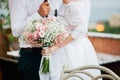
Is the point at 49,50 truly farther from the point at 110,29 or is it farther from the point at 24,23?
the point at 110,29

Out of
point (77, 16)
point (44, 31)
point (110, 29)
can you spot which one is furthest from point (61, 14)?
point (110, 29)

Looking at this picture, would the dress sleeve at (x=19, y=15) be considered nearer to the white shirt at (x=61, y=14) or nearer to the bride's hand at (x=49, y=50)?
the white shirt at (x=61, y=14)

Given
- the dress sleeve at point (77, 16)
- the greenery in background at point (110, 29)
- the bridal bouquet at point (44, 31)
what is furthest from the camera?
the greenery in background at point (110, 29)

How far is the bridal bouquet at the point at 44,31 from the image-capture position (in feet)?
6.66

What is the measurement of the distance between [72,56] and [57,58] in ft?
0.36

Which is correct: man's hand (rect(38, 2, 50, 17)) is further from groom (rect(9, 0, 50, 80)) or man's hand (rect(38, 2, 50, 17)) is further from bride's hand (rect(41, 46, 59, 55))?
bride's hand (rect(41, 46, 59, 55))

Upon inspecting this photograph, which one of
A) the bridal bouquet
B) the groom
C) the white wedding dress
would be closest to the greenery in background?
the white wedding dress

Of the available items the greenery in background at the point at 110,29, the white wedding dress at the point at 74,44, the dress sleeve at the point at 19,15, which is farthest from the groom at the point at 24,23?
the greenery in background at the point at 110,29

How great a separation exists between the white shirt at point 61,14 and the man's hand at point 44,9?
0.11 feet

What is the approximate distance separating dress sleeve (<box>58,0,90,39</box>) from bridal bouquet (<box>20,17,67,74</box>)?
107 millimetres

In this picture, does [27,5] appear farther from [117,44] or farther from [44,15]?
[117,44]

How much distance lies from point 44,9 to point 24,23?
17cm

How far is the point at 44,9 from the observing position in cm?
215

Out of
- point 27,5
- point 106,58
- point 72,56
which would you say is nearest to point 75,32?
point 72,56
